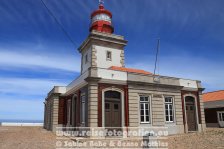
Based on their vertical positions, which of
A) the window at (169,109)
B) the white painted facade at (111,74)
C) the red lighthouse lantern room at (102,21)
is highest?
the red lighthouse lantern room at (102,21)

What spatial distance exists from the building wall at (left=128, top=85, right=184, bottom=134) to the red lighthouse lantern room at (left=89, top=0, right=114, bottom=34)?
9309 millimetres

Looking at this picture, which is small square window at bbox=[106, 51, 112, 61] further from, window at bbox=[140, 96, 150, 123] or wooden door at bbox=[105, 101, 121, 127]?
wooden door at bbox=[105, 101, 121, 127]

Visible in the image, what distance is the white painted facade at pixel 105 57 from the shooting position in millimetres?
20750

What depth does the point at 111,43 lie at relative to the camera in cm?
2159

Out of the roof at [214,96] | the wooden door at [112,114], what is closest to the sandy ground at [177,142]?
the wooden door at [112,114]

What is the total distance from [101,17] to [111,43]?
12.7ft

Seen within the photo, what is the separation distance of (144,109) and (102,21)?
1154cm

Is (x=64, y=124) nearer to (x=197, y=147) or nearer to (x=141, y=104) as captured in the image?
(x=141, y=104)

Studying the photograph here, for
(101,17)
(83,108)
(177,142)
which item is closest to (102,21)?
(101,17)

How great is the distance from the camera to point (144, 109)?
16.5 m

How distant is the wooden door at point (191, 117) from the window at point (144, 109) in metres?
4.52

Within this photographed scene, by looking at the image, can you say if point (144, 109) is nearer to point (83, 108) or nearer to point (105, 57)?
point (83, 108)

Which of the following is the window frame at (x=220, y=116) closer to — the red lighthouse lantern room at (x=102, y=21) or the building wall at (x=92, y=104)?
the red lighthouse lantern room at (x=102, y=21)

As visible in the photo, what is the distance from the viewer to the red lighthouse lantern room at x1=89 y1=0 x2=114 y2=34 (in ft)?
75.9
